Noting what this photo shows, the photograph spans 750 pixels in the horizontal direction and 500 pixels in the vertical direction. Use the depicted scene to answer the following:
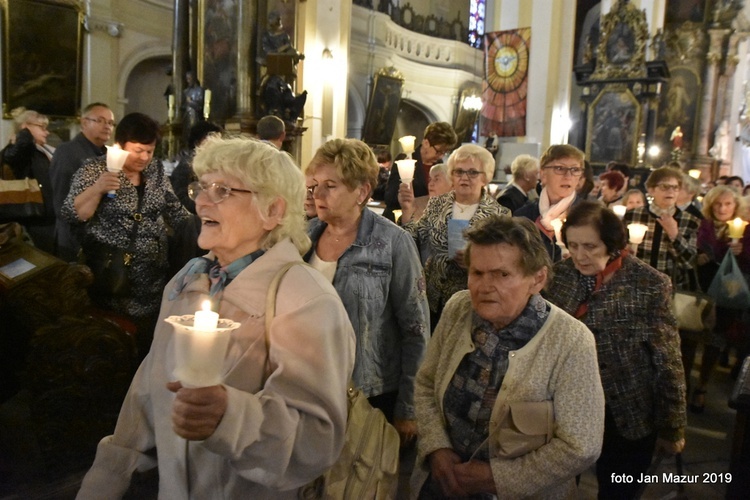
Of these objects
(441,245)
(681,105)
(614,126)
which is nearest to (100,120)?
(441,245)

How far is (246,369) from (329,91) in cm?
929

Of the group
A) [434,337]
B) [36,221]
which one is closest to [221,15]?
[36,221]

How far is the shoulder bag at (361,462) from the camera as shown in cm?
153

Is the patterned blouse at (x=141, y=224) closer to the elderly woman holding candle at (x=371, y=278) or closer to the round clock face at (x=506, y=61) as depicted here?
the elderly woman holding candle at (x=371, y=278)

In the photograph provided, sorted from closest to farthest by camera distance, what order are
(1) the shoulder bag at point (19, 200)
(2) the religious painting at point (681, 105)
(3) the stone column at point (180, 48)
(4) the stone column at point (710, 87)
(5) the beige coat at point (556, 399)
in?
(5) the beige coat at point (556, 399) < (1) the shoulder bag at point (19, 200) < (3) the stone column at point (180, 48) < (4) the stone column at point (710, 87) < (2) the religious painting at point (681, 105)

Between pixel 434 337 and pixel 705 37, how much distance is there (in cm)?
2258

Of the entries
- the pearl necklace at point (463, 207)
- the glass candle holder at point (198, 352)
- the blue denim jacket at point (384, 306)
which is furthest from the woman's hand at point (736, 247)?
the glass candle holder at point (198, 352)

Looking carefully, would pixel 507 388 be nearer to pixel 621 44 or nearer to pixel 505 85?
pixel 505 85

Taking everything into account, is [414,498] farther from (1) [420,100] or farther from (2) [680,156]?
(2) [680,156]

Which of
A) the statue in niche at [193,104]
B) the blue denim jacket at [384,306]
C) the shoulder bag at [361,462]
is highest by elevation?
the statue in niche at [193,104]

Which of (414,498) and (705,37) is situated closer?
(414,498)

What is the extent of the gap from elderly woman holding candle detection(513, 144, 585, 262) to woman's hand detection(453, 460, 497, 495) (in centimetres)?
173

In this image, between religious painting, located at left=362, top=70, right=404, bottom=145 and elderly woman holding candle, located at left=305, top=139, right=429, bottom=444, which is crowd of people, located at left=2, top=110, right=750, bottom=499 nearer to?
elderly woman holding candle, located at left=305, top=139, right=429, bottom=444

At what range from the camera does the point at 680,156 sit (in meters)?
19.8
